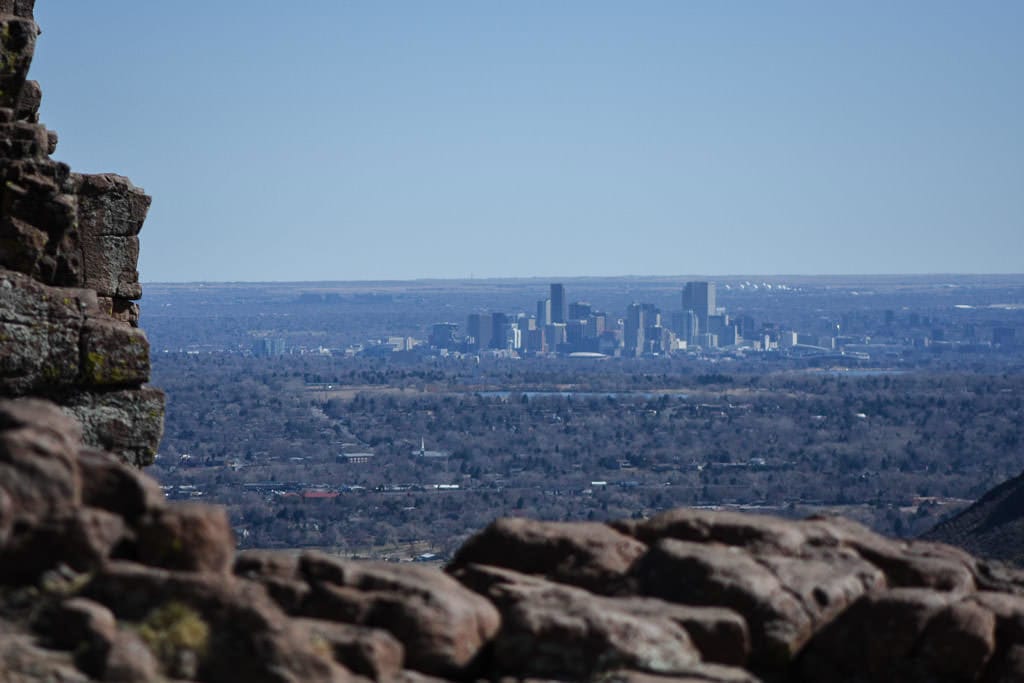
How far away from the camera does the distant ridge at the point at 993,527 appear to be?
122 ft

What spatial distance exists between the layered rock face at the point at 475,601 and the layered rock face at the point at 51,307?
4045 millimetres

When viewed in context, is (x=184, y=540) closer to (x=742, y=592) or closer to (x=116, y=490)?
(x=116, y=490)

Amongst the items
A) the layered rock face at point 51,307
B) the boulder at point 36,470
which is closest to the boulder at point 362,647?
the boulder at point 36,470

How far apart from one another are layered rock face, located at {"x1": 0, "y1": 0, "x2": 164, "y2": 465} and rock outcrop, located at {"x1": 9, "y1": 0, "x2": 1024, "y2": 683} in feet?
13.2

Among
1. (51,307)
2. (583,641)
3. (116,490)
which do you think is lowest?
(583,641)

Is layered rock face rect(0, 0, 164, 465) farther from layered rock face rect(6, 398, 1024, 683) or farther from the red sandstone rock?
the red sandstone rock

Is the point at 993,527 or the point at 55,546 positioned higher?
the point at 55,546

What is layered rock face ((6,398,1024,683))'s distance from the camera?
398 inches

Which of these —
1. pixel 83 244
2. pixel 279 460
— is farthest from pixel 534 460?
pixel 83 244

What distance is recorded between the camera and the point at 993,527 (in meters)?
43.4

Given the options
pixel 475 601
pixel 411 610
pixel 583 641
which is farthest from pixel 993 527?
pixel 411 610

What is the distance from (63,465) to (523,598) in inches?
122

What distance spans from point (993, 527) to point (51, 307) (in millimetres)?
31425

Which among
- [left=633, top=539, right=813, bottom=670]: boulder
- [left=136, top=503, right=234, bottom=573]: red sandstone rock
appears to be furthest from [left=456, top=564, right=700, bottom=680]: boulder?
[left=136, top=503, right=234, bottom=573]: red sandstone rock
